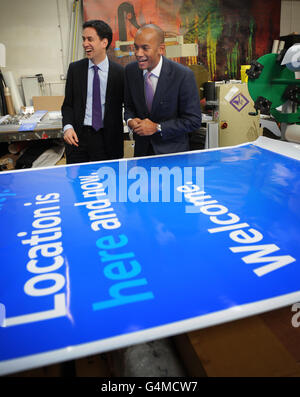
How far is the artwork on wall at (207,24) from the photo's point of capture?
441 centimetres

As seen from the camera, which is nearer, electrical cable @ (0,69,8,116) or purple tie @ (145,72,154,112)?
purple tie @ (145,72,154,112)

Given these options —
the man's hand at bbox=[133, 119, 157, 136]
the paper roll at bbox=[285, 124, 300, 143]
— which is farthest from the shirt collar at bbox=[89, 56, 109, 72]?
the paper roll at bbox=[285, 124, 300, 143]

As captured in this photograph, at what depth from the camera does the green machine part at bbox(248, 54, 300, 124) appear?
59.7 inches

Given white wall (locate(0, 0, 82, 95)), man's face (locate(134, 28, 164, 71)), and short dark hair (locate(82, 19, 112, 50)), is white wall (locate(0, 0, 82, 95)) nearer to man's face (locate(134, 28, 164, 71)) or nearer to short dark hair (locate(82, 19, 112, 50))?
short dark hair (locate(82, 19, 112, 50))

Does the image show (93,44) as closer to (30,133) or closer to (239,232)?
(30,133)

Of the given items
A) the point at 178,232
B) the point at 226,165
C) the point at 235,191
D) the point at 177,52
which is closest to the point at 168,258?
the point at 178,232

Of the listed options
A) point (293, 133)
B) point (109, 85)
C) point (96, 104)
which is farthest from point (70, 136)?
point (293, 133)

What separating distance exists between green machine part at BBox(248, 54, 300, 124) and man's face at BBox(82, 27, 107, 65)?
3.24 ft

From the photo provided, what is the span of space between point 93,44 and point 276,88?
115 centimetres

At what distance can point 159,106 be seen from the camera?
1741 millimetres

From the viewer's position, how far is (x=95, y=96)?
6.68 feet

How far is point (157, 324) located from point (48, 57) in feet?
15.4

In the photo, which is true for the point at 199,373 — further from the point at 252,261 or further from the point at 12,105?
the point at 12,105

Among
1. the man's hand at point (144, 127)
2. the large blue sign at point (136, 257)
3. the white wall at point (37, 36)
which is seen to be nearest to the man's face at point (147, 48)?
the man's hand at point (144, 127)
